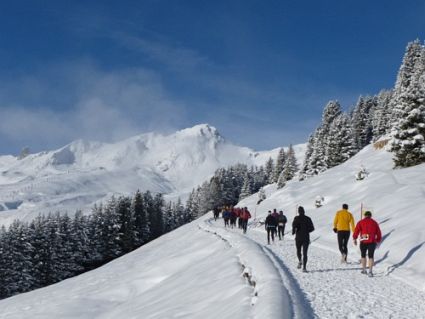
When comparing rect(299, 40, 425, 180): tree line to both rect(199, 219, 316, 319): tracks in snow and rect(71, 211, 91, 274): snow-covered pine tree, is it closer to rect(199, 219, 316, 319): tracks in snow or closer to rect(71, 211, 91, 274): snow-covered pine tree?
rect(199, 219, 316, 319): tracks in snow

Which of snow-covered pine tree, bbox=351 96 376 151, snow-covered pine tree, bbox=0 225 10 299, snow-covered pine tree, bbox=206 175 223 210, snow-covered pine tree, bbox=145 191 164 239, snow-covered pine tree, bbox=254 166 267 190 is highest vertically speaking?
snow-covered pine tree, bbox=351 96 376 151

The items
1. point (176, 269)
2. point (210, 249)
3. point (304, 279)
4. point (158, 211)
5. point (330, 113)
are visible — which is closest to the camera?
point (304, 279)

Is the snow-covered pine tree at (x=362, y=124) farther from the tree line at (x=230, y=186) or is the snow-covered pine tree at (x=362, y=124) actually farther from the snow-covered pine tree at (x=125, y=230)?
the snow-covered pine tree at (x=125, y=230)

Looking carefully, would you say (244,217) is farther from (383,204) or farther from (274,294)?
(274,294)

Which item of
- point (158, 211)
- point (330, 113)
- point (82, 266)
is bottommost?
point (82, 266)

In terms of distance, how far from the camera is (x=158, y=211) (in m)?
103

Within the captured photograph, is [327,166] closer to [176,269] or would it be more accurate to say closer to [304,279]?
[176,269]

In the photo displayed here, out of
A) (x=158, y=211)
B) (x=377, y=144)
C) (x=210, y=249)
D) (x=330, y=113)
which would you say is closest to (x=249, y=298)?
(x=210, y=249)

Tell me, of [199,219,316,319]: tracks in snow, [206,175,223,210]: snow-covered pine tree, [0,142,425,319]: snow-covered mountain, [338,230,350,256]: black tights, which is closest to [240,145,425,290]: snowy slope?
[0,142,425,319]: snow-covered mountain

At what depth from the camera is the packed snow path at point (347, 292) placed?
382 inches

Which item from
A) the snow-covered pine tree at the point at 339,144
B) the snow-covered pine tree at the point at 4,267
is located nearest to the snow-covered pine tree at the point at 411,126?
the snow-covered pine tree at the point at 339,144

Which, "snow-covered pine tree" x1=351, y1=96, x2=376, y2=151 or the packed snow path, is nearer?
the packed snow path

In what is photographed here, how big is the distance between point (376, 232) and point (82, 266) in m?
65.2

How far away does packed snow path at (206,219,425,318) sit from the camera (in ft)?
31.8
